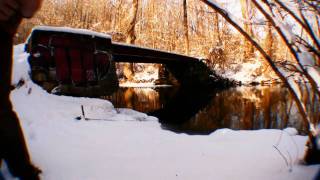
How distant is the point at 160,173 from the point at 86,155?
0.78 m

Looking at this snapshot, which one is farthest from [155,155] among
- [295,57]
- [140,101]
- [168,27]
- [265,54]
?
[168,27]

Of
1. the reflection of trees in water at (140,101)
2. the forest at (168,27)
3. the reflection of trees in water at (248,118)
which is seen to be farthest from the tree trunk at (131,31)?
the reflection of trees in water at (248,118)

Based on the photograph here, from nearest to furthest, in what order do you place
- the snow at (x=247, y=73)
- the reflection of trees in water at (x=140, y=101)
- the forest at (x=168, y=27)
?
1. the reflection of trees in water at (x=140, y=101)
2. the snow at (x=247, y=73)
3. the forest at (x=168, y=27)

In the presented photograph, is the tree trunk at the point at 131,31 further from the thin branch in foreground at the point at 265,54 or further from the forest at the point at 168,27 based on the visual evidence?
the thin branch in foreground at the point at 265,54

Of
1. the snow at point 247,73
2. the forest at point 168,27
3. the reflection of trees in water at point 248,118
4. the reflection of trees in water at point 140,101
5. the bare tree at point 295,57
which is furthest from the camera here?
the forest at point 168,27

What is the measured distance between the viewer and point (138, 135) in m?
3.88

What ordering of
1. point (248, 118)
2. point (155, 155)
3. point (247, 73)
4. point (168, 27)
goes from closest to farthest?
point (155, 155), point (248, 118), point (247, 73), point (168, 27)

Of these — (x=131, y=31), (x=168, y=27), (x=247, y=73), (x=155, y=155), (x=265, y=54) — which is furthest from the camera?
(x=168, y=27)

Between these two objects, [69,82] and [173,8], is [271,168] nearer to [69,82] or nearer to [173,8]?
[69,82]

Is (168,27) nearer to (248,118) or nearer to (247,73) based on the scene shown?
(247,73)

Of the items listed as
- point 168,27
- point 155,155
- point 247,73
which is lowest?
point 155,155

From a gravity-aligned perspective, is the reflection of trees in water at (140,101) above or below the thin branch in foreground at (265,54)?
below

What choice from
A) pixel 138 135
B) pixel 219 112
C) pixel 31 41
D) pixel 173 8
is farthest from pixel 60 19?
pixel 138 135

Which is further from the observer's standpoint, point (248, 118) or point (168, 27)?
point (168, 27)
